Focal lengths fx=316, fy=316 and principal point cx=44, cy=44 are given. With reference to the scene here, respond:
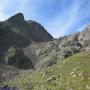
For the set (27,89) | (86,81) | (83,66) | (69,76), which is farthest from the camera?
(83,66)

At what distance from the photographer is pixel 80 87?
10719 centimetres

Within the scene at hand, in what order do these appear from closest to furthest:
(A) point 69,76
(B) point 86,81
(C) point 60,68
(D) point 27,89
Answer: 1. (B) point 86,81
2. (D) point 27,89
3. (A) point 69,76
4. (C) point 60,68

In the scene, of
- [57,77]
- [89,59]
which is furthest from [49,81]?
[89,59]

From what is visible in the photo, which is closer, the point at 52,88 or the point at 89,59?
the point at 52,88

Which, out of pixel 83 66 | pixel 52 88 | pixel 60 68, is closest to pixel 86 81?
pixel 52 88

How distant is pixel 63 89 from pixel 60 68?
59974 mm

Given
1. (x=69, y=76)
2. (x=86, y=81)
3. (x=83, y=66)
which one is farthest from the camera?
(x=83, y=66)

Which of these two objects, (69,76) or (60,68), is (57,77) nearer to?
(69,76)

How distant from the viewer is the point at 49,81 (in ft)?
458

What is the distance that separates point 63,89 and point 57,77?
33.6 metres

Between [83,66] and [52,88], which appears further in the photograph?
[83,66]

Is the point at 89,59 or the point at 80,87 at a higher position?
the point at 89,59

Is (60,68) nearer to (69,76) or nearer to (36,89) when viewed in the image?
(69,76)

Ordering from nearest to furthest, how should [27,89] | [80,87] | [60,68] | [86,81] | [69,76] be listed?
1. [80,87]
2. [86,81]
3. [27,89]
4. [69,76]
5. [60,68]
